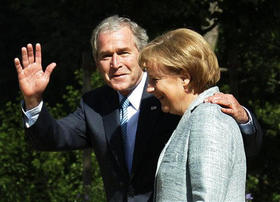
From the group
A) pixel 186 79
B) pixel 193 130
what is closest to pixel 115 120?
pixel 186 79

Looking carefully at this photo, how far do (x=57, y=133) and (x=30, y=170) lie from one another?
13.6 ft

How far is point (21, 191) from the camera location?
24.1 feet

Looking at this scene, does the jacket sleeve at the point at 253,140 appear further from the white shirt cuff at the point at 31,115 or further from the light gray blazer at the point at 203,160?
the white shirt cuff at the point at 31,115

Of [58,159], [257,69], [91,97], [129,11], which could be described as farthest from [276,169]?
[91,97]

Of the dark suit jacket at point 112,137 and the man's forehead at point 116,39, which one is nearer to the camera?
the dark suit jacket at point 112,137

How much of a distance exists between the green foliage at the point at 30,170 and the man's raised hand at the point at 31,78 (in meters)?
3.94

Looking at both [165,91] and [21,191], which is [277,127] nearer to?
[21,191]

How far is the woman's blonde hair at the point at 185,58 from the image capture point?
274 cm

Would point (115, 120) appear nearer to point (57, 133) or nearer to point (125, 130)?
point (125, 130)

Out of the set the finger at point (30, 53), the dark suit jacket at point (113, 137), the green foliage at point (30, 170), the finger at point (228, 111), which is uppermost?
the finger at point (30, 53)

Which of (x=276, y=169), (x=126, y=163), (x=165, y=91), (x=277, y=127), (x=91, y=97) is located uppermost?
(x=165, y=91)

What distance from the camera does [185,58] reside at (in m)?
2.73

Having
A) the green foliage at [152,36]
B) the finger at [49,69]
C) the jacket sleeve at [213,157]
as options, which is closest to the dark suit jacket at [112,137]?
the finger at [49,69]

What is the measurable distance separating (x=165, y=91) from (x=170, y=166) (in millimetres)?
310
